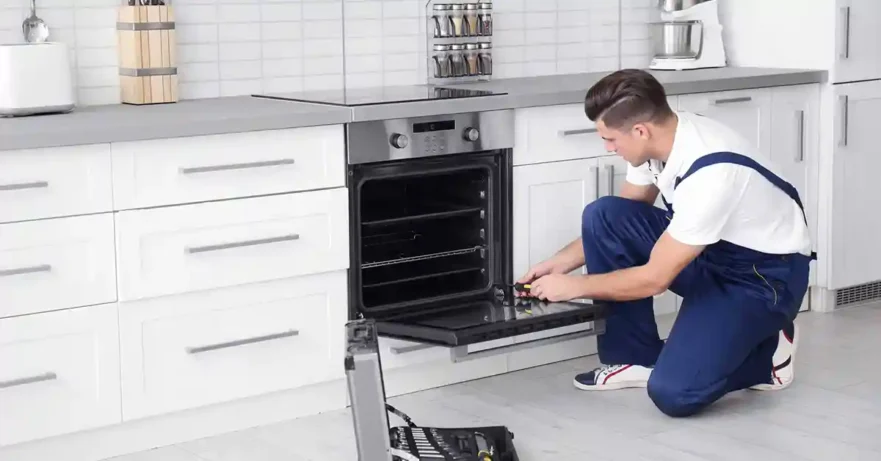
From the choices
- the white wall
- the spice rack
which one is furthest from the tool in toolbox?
the spice rack

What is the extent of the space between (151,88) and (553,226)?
1.32 meters

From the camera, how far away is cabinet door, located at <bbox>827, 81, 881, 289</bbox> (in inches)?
189

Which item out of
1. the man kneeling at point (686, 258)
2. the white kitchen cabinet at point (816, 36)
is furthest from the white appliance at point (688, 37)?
the man kneeling at point (686, 258)

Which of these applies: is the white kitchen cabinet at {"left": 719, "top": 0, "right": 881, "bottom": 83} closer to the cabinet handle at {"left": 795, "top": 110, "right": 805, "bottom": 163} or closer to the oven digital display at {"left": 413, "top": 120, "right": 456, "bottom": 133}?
the cabinet handle at {"left": 795, "top": 110, "right": 805, "bottom": 163}

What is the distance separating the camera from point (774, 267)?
365cm

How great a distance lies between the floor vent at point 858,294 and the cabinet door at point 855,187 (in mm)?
71

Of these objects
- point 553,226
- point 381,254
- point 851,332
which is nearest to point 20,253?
point 381,254

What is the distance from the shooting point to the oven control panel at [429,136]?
364 cm

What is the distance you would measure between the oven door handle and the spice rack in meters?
1.23

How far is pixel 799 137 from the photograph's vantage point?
4758 millimetres

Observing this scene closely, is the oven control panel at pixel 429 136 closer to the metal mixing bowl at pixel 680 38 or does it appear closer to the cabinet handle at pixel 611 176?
the cabinet handle at pixel 611 176

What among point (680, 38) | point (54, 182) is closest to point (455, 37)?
point (680, 38)

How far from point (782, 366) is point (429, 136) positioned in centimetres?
125

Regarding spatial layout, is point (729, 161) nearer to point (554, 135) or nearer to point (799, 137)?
point (554, 135)
